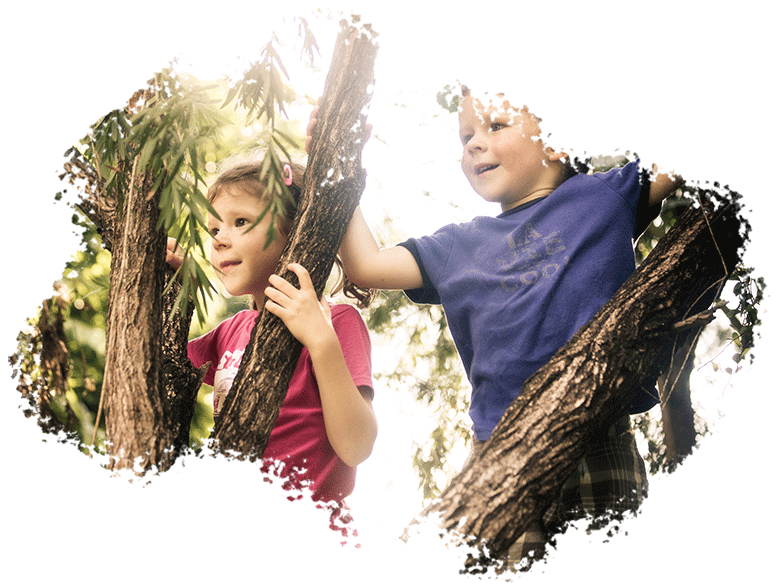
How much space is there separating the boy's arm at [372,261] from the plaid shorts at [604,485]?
1.50 feet

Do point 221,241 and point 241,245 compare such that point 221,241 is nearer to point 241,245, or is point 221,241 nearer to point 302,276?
point 241,245

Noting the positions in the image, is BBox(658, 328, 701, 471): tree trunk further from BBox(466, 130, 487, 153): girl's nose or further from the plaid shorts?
BBox(466, 130, 487, 153): girl's nose

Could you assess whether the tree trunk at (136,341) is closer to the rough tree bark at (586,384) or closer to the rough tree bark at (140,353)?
the rough tree bark at (140,353)

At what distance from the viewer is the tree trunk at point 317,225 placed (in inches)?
44.8

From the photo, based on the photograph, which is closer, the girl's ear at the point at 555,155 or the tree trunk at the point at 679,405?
the tree trunk at the point at 679,405

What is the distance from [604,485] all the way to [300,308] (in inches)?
32.1

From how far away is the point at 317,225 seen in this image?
1.23 meters

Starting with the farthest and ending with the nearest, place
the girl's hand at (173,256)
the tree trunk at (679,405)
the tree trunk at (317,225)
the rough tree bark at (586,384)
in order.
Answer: the girl's hand at (173,256), the tree trunk at (679,405), the tree trunk at (317,225), the rough tree bark at (586,384)

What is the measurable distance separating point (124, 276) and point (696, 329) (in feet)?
4.24

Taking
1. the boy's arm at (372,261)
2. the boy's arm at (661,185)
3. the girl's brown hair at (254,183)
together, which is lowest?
the boy's arm at (372,261)

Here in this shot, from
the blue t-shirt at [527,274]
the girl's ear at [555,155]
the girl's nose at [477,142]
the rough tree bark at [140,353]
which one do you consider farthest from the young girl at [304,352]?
the girl's ear at [555,155]

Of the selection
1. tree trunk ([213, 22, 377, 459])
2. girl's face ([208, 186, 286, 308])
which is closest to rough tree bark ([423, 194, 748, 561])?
tree trunk ([213, 22, 377, 459])

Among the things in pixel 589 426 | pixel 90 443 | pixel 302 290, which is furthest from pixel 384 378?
pixel 90 443

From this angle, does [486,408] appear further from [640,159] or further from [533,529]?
[640,159]
